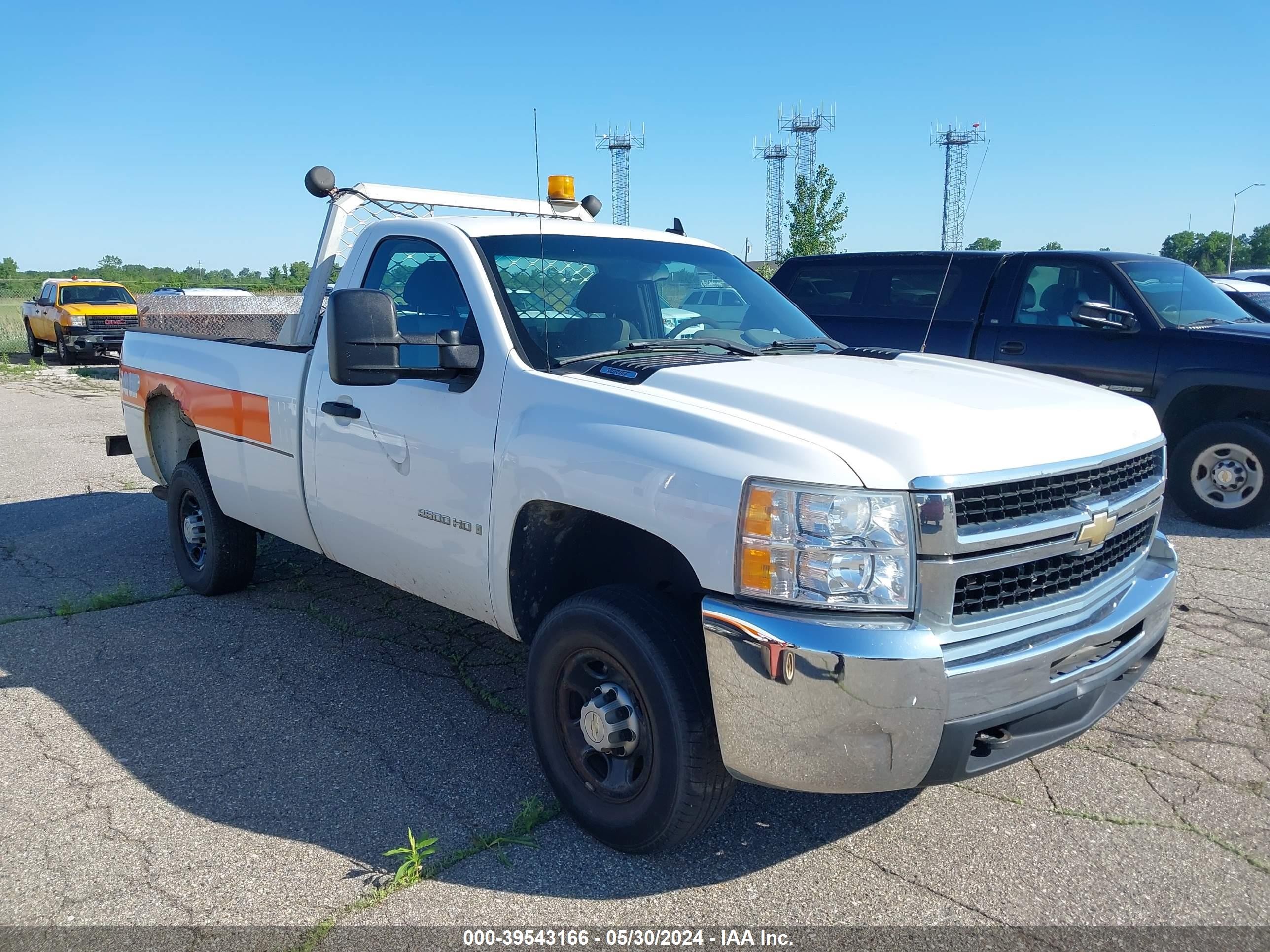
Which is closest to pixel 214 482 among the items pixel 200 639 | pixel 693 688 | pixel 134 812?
pixel 200 639

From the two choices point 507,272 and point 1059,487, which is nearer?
point 1059,487

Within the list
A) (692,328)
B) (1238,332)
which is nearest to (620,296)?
(692,328)

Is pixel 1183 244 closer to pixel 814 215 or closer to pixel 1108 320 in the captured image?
pixel 814 215

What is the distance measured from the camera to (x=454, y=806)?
3275 mm

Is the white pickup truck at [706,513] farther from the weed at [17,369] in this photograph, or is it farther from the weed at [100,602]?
the weed at [17,369]

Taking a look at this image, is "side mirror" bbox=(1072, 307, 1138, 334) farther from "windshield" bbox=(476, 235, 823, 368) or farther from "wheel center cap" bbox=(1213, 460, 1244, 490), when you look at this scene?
"windshield" bbox=(476, 235, 823, 368)

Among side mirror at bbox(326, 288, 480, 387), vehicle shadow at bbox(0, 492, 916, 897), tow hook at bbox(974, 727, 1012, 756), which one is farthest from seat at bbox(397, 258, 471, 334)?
tow hook at bbox(974, 727, 1012, 756)

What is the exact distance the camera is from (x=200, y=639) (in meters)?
4.81

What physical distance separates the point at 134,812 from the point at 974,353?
663 centimetres

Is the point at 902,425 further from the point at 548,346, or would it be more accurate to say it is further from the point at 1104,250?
the point at 1104,250

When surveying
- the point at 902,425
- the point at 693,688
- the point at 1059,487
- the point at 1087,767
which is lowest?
the point at 1087,767

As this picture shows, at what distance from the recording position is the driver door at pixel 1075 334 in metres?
7.26

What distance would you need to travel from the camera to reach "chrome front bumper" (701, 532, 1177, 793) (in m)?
2.44

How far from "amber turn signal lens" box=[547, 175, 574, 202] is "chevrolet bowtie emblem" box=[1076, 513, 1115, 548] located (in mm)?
2813
